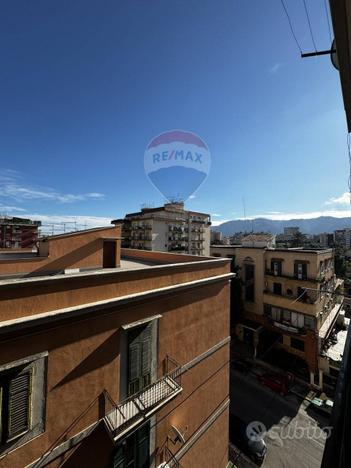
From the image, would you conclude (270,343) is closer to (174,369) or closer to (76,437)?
(174,369)

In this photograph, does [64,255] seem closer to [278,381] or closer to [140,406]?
[140,406]

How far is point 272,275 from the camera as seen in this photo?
26703 millimetres

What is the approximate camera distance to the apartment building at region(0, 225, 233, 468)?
4.62 metres

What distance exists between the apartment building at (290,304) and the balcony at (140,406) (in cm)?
2080

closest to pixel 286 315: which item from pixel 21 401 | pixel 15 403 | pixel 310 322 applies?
pixel 310 322

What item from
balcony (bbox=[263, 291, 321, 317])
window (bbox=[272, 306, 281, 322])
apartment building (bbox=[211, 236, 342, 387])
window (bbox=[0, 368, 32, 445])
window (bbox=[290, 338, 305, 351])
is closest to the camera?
window (bbox=[0, 368, 32, 445])

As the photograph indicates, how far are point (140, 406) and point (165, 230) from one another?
49.7 meters

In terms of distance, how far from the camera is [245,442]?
611 inches

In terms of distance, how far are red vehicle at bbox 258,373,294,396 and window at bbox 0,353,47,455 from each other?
22566 mm

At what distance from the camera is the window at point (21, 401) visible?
4.40 meters

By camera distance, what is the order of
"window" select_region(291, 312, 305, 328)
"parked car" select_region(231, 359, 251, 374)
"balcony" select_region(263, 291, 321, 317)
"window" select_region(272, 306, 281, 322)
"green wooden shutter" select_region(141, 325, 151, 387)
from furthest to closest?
"window" select_region(272, 306, 281, 322)
"parked car" select_region(231, 359, 251, 374)
"window" select_region(291, 312, 305, 328)
"balcony" select_region(263, 291, 321, 317)
"green wooden shutter" select_region(141, 325, 151, 387)

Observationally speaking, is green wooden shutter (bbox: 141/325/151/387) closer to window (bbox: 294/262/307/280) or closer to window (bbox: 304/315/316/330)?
window (bbox: 304/315/316/330)

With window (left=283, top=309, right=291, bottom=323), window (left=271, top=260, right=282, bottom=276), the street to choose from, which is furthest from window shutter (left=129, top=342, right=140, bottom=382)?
window (left=271, top=260, right=282, bottom=276)

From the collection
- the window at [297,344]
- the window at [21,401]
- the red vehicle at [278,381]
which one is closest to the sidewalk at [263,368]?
the red vehicle at [278,381]
